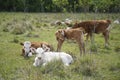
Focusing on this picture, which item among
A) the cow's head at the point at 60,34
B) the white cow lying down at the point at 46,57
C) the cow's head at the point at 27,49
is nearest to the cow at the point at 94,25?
the cow's head at the point at 60,34

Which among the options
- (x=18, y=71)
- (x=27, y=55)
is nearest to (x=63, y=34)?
(x=27, y=55)

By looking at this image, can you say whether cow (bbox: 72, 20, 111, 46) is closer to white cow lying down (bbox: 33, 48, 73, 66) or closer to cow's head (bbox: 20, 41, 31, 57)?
cow's head (bbox: 20, 41, 31, 57)

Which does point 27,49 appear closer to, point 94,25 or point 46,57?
point 46,57

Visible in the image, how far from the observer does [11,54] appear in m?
13.1

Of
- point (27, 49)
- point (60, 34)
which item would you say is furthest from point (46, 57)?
point (27, 49)

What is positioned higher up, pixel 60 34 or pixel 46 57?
pixel 60 34

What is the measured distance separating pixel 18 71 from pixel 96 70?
2.59 metres

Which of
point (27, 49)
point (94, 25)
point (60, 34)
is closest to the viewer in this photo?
point (60, 34)

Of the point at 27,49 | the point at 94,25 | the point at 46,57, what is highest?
the point at 94,25

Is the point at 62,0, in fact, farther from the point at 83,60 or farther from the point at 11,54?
the point at 83,60

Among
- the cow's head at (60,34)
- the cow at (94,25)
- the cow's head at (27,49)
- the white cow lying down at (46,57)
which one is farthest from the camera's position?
the cow at (94,25)

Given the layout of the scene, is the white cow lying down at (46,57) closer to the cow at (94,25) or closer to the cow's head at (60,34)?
the cow's head at (60,34)

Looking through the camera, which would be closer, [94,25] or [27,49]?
[27,49]

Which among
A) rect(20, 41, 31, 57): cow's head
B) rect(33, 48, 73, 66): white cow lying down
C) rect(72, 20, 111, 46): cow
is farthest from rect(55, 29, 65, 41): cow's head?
rect(33, 48, 73, 66): white cow lying down
